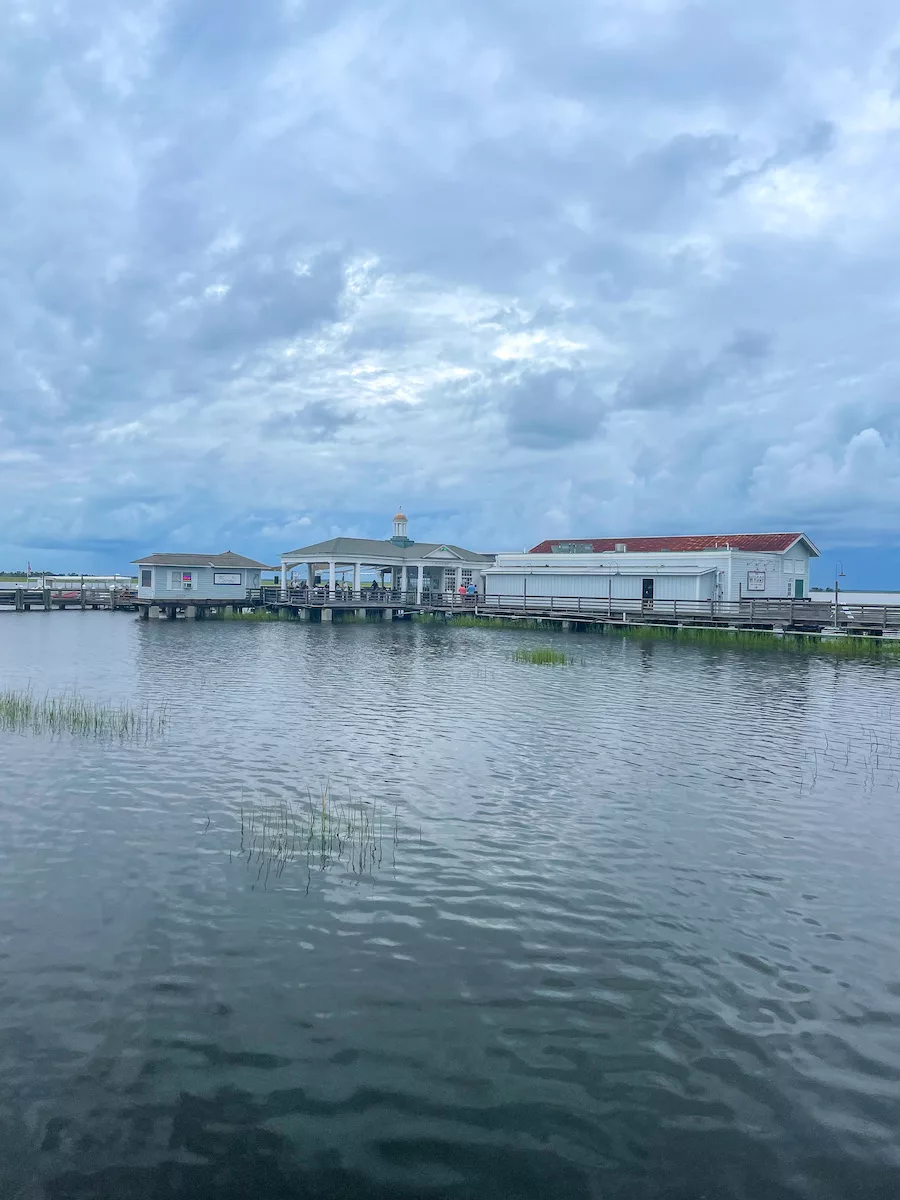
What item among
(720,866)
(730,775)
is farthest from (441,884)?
(730,775)

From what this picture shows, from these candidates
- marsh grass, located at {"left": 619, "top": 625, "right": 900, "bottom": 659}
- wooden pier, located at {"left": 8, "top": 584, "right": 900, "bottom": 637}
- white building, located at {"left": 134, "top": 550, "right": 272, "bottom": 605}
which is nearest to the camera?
marsh grass, located at {"left": 619, "top": 625, "right": 900, "bottom": 659}

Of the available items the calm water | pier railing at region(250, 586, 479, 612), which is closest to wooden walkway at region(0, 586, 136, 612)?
pier railing at region(250, 586, 479, 612)

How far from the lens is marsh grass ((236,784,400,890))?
11.9 metres

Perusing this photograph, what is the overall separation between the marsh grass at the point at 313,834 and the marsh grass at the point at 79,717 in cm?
737

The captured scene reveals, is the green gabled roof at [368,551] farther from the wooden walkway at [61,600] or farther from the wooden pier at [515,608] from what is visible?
the wooden walkway at [61,600]

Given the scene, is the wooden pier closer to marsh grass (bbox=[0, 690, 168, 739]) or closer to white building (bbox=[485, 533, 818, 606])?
white building (bbox=[485, 533, 818, 606])

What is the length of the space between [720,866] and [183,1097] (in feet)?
25.9

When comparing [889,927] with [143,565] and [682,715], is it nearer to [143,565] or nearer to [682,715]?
[682,715]

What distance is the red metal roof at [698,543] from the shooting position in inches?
2237

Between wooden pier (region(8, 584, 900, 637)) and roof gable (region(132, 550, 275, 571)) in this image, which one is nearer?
wooden pier (region(8, 584, 900, 637))

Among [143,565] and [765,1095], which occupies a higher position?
[143,565]

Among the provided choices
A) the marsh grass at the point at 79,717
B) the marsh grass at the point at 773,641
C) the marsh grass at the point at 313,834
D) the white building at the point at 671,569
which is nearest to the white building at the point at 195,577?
the white building at the point at 671,569

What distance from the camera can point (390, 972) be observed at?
8.83 meters

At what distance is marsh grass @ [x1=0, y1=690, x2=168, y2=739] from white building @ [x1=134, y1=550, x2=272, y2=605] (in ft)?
153
